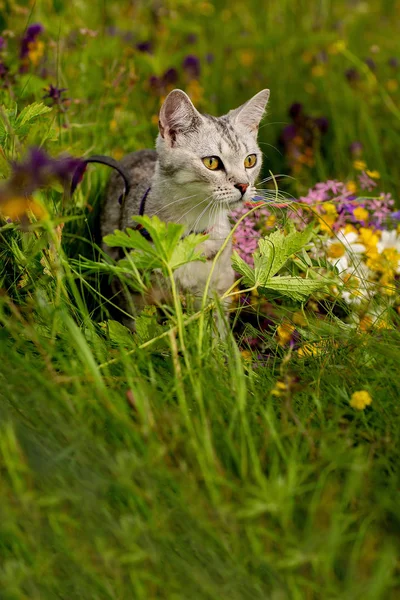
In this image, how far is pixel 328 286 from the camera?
2229mm

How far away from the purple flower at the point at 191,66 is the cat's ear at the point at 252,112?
4.83 ft

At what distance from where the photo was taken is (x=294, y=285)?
2.05 metres

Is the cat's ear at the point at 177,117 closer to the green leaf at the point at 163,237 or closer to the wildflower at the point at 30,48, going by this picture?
the green leaf at the point at 163,237

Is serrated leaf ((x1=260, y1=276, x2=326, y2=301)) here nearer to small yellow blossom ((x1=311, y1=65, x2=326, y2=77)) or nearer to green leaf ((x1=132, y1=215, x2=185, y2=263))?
green leaf ((x1=132, y1=215, x2=185, y2=263))

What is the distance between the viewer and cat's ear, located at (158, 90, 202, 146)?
2.43 meters

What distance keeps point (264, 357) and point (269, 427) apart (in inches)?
26.9

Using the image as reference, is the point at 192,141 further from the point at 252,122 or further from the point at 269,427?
the point at 269,427

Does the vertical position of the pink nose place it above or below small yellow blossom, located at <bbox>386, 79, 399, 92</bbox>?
above

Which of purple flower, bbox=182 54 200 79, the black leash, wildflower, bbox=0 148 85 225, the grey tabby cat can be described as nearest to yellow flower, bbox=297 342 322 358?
the grey tabby cat

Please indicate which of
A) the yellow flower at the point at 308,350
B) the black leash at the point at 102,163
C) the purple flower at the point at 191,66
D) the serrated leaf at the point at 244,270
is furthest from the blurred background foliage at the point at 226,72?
the yellow flower at the point at 308,350

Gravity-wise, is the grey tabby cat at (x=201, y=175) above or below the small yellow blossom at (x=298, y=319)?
above

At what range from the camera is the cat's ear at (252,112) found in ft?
8.77

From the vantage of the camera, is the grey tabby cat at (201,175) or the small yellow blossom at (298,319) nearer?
the small yellow blossom at (298,319)

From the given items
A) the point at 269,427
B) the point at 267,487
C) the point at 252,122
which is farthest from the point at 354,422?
the point at 252,122
